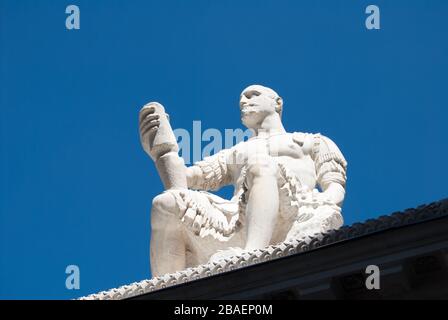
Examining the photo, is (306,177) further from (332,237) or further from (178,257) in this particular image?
(332,237)

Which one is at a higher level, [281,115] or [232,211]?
[281,115]

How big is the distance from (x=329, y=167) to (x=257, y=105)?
1.57 metres

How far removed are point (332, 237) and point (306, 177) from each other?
5303mm

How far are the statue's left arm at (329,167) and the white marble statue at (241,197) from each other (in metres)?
0.01

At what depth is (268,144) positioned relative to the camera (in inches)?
1036

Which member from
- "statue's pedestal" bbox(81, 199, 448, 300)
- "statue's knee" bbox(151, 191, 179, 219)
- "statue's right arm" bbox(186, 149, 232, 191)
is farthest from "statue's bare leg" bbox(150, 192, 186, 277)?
"statue's pedestal" bbox(81, 199, 448, 300)

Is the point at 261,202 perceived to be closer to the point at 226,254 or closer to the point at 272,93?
the point at 226,254

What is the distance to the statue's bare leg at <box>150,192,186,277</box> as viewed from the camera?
25.1 meters

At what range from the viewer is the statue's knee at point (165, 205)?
25047mm

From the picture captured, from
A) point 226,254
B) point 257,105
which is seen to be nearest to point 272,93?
point 257,105

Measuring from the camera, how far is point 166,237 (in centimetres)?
2523
